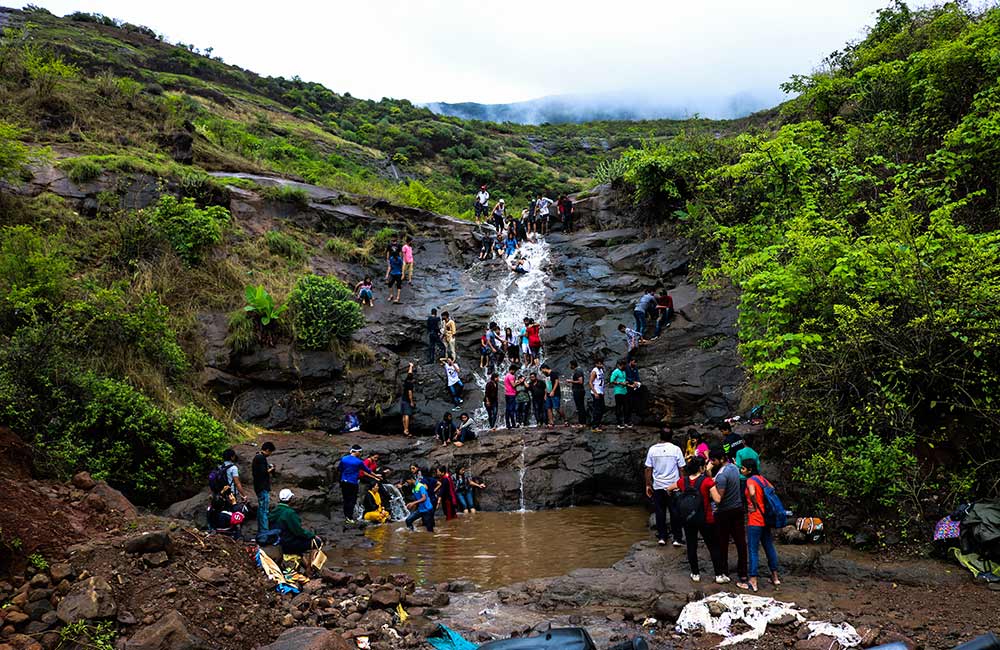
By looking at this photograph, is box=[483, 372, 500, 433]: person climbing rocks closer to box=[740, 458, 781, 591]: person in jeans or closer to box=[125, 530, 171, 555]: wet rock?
box=[740, 458, 781, 591]: person in jeans

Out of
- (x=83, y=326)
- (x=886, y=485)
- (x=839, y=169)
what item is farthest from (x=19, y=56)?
(x=886, y=485)

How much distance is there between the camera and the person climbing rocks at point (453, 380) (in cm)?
1741

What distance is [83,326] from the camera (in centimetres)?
1254

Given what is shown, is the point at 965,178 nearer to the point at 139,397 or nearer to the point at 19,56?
the point at 139,397

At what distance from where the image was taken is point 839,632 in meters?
6.17

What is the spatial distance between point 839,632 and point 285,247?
62.2 feet

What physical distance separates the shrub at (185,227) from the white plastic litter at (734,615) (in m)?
16.2

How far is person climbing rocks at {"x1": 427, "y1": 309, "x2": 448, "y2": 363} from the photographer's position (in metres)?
18.5

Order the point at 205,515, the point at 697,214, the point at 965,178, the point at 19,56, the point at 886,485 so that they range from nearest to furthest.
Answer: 1. the point at 886,485
2. the point at 205,515
3. the point at 965,178
4. the point at 697,214
5. the point at 19,56

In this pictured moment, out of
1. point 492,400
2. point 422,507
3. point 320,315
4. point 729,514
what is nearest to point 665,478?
point 729,514

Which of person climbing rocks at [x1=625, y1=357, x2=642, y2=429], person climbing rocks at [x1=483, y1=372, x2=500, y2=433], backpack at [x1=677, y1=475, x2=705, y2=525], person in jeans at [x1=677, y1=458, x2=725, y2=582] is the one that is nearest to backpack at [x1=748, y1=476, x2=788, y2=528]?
person in jeans at [x1=677, y1=458, x2=725, y2=582]

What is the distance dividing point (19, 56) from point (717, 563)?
2861 cm

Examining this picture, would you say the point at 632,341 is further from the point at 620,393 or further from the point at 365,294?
the point at 365,294

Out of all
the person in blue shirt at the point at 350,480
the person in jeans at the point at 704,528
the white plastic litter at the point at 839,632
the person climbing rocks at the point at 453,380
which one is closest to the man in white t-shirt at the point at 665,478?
the person in jeans at the point at 704,528
